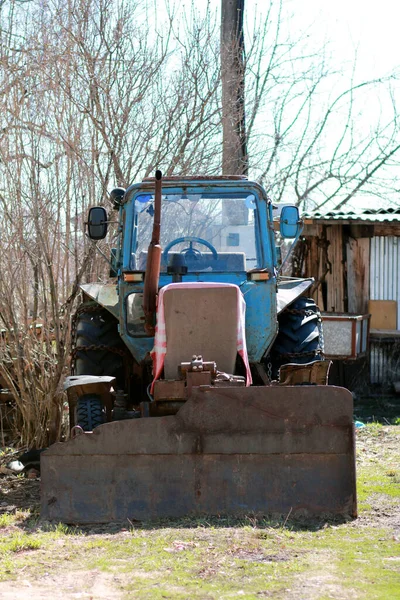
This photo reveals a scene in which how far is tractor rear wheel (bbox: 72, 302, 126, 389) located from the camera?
6.71 metres

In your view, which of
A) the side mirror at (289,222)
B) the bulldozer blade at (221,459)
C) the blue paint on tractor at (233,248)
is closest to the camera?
the bulldozer blade at (221,459)

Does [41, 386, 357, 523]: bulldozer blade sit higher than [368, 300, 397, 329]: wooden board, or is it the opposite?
[368, 300, 397, 329]: wooden board

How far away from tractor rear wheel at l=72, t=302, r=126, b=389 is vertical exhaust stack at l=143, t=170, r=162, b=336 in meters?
0.69

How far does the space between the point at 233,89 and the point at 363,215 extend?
2382 millimetres

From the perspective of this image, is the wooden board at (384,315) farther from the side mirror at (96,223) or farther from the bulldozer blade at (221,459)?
the bulldozer blade at (221,459)

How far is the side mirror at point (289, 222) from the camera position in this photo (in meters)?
6.79

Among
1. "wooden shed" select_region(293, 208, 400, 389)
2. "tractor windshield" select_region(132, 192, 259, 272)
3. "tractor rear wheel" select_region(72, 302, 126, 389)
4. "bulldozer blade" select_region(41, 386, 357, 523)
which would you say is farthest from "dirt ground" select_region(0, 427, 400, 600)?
"wooden shed" select_region(293, 208, 400, 389)

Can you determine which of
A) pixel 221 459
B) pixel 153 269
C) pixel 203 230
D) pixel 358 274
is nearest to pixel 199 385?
pixel 221 459

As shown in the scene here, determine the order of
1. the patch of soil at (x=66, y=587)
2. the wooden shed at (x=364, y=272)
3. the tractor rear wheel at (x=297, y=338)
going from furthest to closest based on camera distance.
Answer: the wooden shed at (x=364, y=272)
the tractor rear wheel at (x=297, y=338)
the patch of soil at (x=66, y=587)

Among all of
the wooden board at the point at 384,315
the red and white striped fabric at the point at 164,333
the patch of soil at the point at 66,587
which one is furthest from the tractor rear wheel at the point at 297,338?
the wooden board at the point at 384,315

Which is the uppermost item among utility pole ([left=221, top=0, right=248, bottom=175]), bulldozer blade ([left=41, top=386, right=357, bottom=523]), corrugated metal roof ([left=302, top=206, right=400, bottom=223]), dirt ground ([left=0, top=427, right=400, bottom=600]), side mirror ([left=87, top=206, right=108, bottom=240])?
utility pole ([left=221, top=0, right=248, bottom=175])

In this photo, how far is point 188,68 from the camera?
10.9 m

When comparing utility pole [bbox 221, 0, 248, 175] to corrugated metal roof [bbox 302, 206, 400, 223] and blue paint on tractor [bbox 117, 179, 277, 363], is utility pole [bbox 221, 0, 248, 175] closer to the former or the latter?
corrugated metal roof [bbox 302, 206, 400, 223]

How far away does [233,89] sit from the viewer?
1161cm
